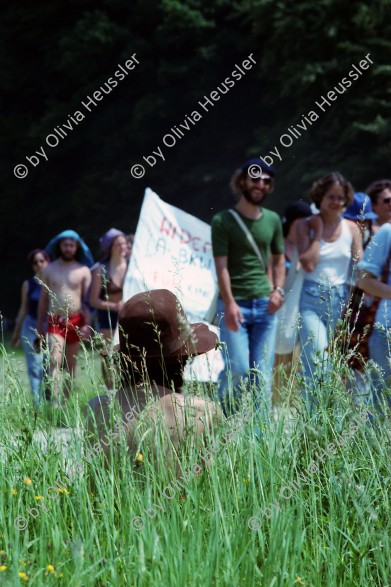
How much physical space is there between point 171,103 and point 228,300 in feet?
79.2

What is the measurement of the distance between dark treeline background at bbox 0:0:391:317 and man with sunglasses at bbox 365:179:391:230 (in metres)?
16.0

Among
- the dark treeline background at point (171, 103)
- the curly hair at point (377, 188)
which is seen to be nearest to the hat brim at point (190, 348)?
the curly hair at point (377, 188)

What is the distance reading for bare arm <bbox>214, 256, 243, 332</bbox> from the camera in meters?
6.89

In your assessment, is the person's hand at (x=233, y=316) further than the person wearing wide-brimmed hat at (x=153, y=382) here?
Yes

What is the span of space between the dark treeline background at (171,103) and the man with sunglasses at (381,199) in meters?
16.0

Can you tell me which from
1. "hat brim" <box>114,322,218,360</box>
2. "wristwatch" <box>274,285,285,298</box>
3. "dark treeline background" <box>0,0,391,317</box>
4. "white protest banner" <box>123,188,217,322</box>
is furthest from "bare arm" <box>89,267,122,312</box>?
Result: "dark treeline background" <box>0,0,391,317</box>

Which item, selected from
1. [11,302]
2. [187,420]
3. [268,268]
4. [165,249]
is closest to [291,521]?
[187,420]

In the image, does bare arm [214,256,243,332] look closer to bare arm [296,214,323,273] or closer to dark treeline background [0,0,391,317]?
bare arm [296,214,323,273]

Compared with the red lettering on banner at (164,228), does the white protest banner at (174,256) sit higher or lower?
lower

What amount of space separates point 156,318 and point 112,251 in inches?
253

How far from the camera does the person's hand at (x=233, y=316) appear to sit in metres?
6.89

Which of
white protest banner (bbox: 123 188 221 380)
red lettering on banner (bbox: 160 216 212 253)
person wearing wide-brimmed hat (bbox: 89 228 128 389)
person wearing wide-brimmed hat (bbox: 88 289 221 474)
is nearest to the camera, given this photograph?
person wearing wide-brimmed hat (bbox: 88 289 221 474)

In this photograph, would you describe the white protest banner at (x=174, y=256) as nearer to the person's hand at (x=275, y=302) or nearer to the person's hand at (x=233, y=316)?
the person's hand at (x=275, y=302)

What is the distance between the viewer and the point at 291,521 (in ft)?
9.96
